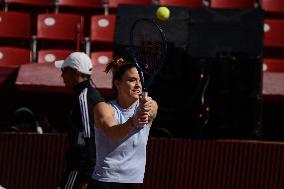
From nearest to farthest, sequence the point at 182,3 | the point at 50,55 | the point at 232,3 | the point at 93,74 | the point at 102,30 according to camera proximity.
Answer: the point at 93,74
the point at 50,55
the point at 102,30
the point at 182,3
the point at 232,3

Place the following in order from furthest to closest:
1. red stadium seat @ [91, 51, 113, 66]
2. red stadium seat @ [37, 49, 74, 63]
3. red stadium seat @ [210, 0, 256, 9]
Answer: red stadium seat @ [210, 0, 256, 9] → red stadium seat @ [37, 49, 74, 63] → red stadium seat @ [91, 51, 113, 66]

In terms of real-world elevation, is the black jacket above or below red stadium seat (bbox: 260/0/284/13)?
below

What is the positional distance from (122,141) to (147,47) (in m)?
0.53

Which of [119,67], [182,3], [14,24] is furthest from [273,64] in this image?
[119,67]

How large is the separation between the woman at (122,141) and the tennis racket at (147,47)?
0.19 feet

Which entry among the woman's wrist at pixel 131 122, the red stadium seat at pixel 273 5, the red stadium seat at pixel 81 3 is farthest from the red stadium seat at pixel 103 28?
the woman's wrist at pixel 131 122

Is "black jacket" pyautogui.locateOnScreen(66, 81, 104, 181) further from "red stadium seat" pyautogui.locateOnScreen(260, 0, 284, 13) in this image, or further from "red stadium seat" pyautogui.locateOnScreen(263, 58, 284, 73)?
"red stadium seat" pyautogui.locateOnScreen(260, 0, 284, 13)

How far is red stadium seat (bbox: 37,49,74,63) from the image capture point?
27.1ft

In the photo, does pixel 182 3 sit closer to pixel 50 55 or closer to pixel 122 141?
pixel 50 55

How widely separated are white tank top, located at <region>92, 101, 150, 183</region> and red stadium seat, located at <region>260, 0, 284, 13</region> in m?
5.61

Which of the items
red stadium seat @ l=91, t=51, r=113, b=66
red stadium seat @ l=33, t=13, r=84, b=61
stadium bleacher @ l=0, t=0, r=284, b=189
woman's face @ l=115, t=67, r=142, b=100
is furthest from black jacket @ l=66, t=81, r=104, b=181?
red stadium seat @ l=33, t=13, r=84, b=61

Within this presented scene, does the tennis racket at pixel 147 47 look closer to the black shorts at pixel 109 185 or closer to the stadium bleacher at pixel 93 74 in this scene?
the black shorts at pixel 109 185

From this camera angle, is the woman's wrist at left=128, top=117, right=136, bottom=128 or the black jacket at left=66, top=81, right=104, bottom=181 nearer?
the woman's wrist at left=128, top=117, right=136, bottom=128

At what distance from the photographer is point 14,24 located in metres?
8.66
